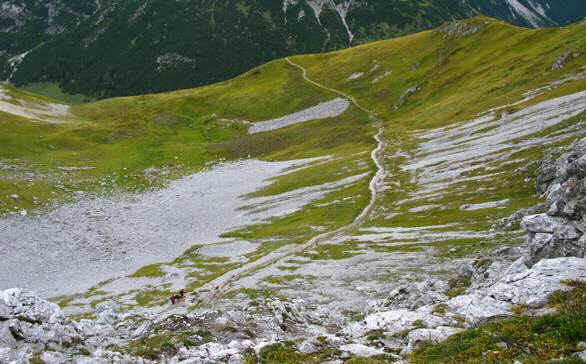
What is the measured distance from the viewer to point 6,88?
16188cm

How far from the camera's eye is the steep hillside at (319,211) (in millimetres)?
23312

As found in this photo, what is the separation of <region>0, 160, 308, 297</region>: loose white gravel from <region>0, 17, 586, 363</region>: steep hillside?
370 mm

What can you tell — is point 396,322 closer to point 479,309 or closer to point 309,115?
point 479,309

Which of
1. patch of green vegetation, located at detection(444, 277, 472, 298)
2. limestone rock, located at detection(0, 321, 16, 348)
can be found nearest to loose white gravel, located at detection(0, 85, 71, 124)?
limestone rock, located at detection(0, 321, 16, 348)

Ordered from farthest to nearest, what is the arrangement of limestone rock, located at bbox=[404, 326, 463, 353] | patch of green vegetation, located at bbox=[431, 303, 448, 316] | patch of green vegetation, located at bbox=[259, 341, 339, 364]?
1. patch of green vegetation, located at bbox=[431, 303, 448, 316]
2. patch of green vegetation, located at bbox=[259, 341, 339, 364]
3. limestone rock, located at bbox=[404, 326, 463, 353]

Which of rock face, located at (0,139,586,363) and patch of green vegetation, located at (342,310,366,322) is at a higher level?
rock face, located at (0,139,586,363)

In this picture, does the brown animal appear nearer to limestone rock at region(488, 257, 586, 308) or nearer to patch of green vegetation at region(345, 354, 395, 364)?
patch of green vegetation at region(345, 354, 395, 364)

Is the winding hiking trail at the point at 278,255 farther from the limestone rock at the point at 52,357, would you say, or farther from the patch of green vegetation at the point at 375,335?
the patch of green vegetation at the point at 375,335

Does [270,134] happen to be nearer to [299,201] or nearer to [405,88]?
[405,88]

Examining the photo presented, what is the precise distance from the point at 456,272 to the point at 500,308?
18185 mm

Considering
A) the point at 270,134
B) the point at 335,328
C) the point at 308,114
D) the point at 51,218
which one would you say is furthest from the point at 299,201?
the point at 308,114

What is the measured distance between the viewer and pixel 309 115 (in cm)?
15175

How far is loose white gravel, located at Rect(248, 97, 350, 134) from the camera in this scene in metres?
149

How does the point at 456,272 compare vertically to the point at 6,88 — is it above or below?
below
